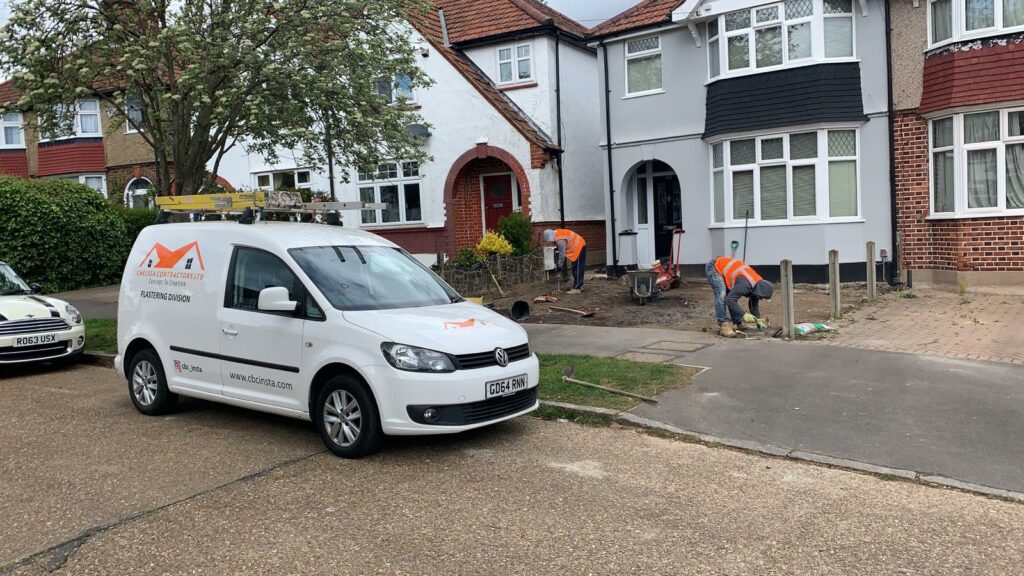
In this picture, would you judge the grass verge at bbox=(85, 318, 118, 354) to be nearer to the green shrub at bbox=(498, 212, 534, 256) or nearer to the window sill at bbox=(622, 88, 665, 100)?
the green shrub at bbox=(498, 212, 534, 256)

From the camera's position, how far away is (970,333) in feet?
33.6

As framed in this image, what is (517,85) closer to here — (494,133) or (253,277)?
(494,133)

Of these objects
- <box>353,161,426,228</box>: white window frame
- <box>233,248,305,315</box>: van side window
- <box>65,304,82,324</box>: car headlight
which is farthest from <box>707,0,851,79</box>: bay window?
<box>65,304,82,324</box>: car headlight

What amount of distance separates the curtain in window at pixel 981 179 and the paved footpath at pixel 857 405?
21.1ft

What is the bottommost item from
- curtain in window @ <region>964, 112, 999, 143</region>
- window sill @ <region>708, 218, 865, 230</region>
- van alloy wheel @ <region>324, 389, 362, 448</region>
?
van alloy wheel @ <region>324, 389, 362, 448</region>

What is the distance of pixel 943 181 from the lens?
567 inches

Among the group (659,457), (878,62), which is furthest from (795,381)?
(878,62)

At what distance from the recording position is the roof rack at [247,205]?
289 inches

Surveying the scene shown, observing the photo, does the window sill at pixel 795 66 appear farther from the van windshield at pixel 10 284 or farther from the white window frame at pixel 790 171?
the van windshield at pixel 10 284

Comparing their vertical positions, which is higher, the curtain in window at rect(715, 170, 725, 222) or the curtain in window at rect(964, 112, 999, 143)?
the curtain in window at rect(964, 112, 999, 143)

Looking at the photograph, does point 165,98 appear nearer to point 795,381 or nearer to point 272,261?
point 272,261

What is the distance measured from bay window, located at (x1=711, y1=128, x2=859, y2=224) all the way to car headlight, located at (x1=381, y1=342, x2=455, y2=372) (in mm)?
11432

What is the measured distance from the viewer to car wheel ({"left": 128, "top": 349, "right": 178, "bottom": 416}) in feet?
24.2

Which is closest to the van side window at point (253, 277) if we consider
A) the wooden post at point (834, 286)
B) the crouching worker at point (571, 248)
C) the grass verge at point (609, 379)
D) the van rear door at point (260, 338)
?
the van rear door at point (260, 338)
